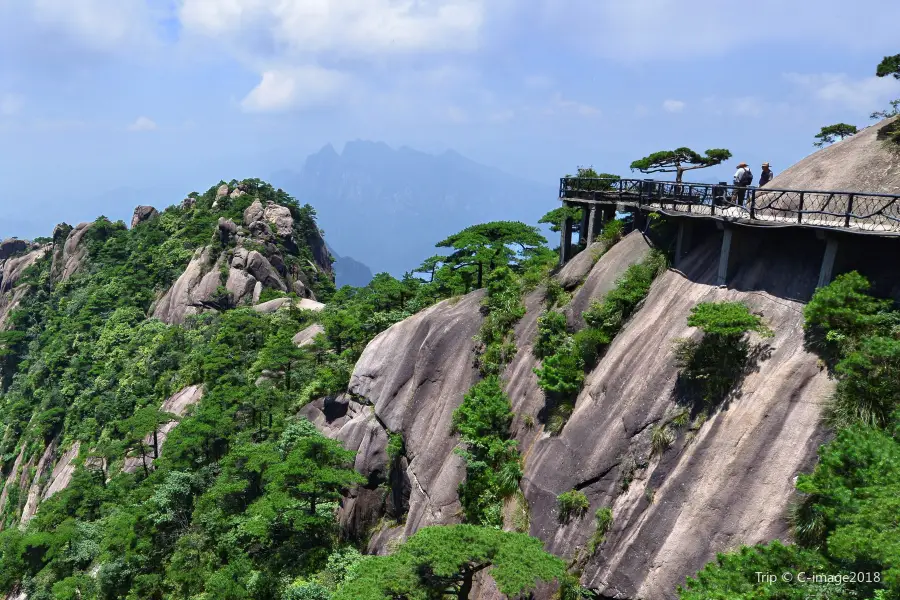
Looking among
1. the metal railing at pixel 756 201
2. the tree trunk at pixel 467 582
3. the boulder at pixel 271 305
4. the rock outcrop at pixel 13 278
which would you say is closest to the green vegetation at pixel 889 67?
the metal railing at pixel 756 201

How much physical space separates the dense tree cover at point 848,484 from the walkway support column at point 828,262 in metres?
0.92

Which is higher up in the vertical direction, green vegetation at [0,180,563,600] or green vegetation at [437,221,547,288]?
green vegetation at [437,221,547,288]

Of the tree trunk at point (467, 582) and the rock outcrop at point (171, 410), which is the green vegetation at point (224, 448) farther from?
the tree trunk at point (467, 582)

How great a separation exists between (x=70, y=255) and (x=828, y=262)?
340ft

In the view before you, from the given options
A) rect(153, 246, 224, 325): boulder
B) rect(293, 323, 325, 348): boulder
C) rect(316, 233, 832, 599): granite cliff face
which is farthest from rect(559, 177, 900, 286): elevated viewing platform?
rect(153, 246, 224, 325): boulder

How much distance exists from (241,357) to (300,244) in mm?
37102

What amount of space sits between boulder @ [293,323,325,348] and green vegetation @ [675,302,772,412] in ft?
103

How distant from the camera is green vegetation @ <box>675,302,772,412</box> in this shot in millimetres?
14820

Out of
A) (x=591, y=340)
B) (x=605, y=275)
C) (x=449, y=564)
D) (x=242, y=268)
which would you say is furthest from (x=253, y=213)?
(x=449, y=564)

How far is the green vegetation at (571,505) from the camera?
16.6 metres

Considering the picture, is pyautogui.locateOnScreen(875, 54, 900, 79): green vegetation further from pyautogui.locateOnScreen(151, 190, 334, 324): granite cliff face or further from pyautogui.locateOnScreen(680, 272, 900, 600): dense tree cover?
pyautogui.locateOnScreen(151, 190, 334, 324): granite cliff face

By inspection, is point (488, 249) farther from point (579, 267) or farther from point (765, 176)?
point (765, 176)

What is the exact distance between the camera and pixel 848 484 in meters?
10.2

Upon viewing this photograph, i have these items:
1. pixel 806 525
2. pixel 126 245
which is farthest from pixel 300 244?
pixel 806 525
